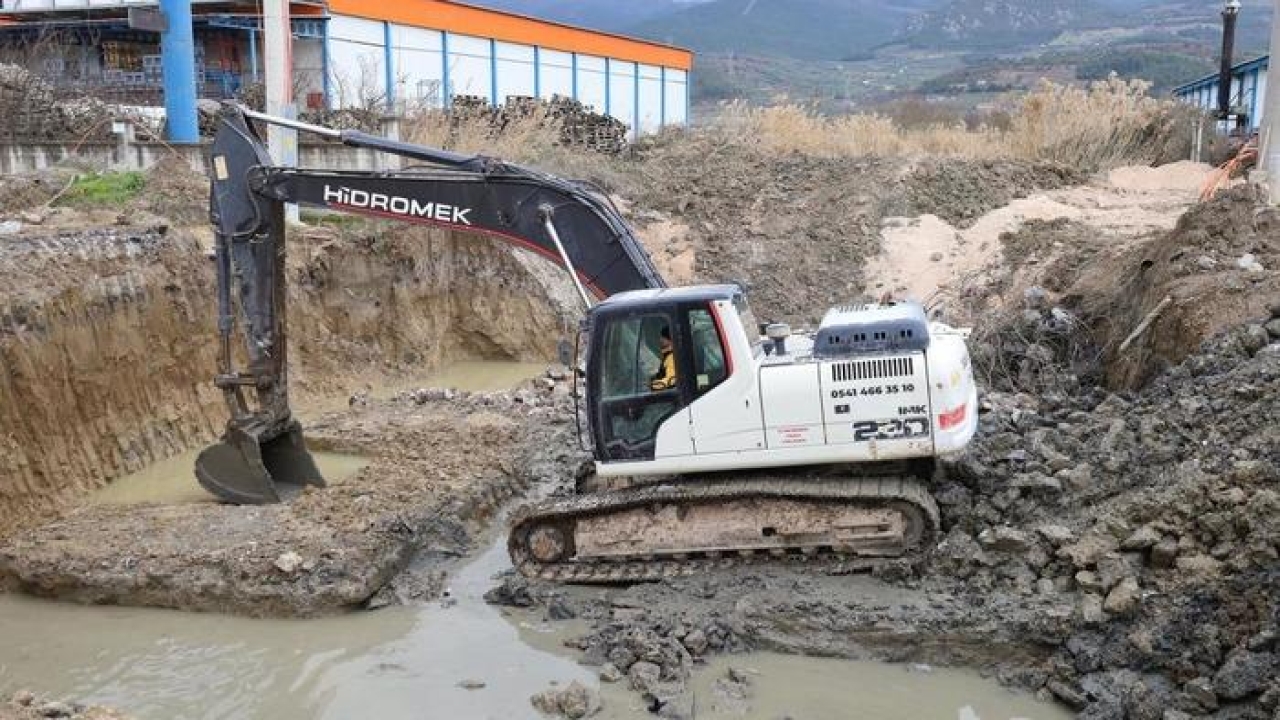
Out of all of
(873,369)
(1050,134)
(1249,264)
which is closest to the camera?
(873,369)

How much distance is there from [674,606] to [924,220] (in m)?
12.3

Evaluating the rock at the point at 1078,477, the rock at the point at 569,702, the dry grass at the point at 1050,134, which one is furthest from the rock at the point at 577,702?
the dry grass at the point at 1050,134

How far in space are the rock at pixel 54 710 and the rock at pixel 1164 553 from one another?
19.0ft

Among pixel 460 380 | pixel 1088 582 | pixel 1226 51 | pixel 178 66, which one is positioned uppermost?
pixel 1226 51

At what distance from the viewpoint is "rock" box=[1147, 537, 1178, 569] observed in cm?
637

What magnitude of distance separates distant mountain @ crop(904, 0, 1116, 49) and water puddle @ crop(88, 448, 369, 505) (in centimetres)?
9323

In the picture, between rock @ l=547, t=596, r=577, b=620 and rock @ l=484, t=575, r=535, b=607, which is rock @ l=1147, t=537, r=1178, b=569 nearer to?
rock @ l=547, t=596, r=577, b=620

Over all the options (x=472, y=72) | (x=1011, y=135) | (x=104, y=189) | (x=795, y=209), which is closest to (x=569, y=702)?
(x=104, y=189)

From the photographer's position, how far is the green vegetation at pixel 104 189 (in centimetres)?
1371

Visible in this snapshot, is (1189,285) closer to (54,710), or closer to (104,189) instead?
(54,710)

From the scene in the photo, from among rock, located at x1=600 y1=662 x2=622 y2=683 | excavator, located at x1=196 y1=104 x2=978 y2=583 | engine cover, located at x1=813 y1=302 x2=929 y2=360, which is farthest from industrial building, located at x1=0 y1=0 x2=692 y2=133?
rock, located at x1=600 y1=662 x2=622 y2=683

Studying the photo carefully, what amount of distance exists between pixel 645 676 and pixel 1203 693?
281 centimetres

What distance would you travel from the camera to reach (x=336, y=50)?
1029 inches

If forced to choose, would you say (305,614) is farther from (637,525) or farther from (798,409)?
(798,409)
